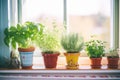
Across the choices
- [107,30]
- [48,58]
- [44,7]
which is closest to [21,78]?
[48,58]

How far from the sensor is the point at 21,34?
2.59m

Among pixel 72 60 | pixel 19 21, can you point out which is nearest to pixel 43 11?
pixel 19 21

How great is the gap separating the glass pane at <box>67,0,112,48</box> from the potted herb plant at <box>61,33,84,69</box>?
0.26 meters

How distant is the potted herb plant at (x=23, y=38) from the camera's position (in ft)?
8.46

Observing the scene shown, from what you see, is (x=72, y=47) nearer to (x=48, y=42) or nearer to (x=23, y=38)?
(x=48, y=42)

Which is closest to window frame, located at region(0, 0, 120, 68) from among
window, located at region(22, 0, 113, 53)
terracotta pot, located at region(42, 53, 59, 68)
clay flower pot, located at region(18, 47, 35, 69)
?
window, located at region(22, 0, 113, 53)

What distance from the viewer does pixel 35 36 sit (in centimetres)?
264

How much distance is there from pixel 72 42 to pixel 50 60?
11.4 inches

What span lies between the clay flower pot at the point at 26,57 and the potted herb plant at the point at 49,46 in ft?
0.38

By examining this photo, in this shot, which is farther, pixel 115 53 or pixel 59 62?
pixel 59 62

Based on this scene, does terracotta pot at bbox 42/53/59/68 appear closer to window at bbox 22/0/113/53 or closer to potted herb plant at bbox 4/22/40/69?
potted herb plant at bbox 4/22/40/69

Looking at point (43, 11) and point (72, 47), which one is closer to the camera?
point (72, 47)

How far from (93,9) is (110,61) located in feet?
2.11

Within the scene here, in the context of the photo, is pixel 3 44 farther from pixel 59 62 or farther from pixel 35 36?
pixel 59 62
